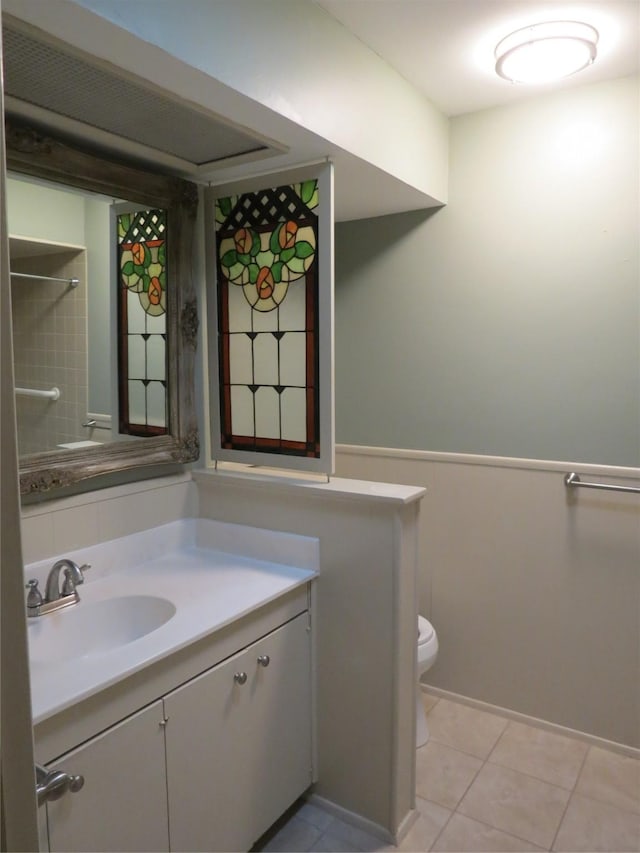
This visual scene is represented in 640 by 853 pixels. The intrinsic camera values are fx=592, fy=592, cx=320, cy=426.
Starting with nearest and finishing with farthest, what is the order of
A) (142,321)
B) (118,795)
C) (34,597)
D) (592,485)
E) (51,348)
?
(118,795)
(34,597)
(51,348)
(142,321)
(592,485)

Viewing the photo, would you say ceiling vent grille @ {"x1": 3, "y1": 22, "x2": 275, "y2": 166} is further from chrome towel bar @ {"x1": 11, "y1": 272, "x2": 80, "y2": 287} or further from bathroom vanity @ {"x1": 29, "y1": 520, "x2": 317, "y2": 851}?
bathroom vanity @ {"x1": 29, "y1": 520, "x2": 317, "y2": 851}

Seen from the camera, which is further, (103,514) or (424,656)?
(424,656)

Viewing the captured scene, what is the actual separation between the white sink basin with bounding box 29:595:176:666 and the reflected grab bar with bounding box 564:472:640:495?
149cm

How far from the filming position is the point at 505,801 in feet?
6.41

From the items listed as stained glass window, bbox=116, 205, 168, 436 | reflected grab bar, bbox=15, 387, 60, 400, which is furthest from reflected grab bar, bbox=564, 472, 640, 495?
reflected grab bar, bbox=15, 387, 60, 400

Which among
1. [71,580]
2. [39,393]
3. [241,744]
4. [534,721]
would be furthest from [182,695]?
[534,721]

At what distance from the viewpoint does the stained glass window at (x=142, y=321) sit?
1884mm

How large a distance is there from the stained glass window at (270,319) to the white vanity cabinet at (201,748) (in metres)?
0.58

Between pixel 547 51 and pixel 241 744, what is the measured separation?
7.20 feet

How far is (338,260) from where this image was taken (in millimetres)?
2744

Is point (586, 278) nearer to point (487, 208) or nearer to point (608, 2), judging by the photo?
point (487, 208)

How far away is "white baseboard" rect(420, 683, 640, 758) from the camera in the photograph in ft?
7.20

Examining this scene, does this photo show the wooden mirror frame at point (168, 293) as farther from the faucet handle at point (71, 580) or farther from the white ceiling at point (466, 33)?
the white ceiling at point (466, 33)

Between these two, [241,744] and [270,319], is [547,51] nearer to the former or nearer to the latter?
[270,319]
